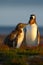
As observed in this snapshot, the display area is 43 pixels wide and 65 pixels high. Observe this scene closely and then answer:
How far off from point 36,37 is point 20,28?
2.84 feet

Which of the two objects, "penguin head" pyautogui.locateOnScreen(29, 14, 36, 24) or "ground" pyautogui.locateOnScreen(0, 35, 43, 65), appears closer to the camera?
"ground" pyautogui.locateOnScreen(0, 35, 43, 65)

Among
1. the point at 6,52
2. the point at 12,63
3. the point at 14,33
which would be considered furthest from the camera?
the point at 14,33

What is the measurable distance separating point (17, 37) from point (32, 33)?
2.54 ft

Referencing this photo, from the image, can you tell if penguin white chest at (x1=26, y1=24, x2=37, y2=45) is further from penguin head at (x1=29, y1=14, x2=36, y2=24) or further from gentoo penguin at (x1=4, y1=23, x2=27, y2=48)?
gentoo penguin at (x1=4, y1=23, x2=27, y2=48)

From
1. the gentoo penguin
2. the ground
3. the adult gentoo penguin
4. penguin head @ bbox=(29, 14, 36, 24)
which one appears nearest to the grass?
the ground

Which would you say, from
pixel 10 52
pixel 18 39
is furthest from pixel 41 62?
pixel 18 39

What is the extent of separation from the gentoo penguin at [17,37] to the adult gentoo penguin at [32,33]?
28cm

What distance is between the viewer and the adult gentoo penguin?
1580 cm

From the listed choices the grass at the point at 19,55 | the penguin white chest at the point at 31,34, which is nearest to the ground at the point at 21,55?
the grass at the point at 19,55

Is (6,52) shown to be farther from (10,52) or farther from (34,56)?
(34,56)

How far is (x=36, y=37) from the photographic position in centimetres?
1602

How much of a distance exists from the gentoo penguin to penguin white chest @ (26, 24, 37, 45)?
30 cm

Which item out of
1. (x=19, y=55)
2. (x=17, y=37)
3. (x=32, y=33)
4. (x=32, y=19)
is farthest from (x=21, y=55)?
(x=32, y=19)

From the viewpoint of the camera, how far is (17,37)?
15500 mm
